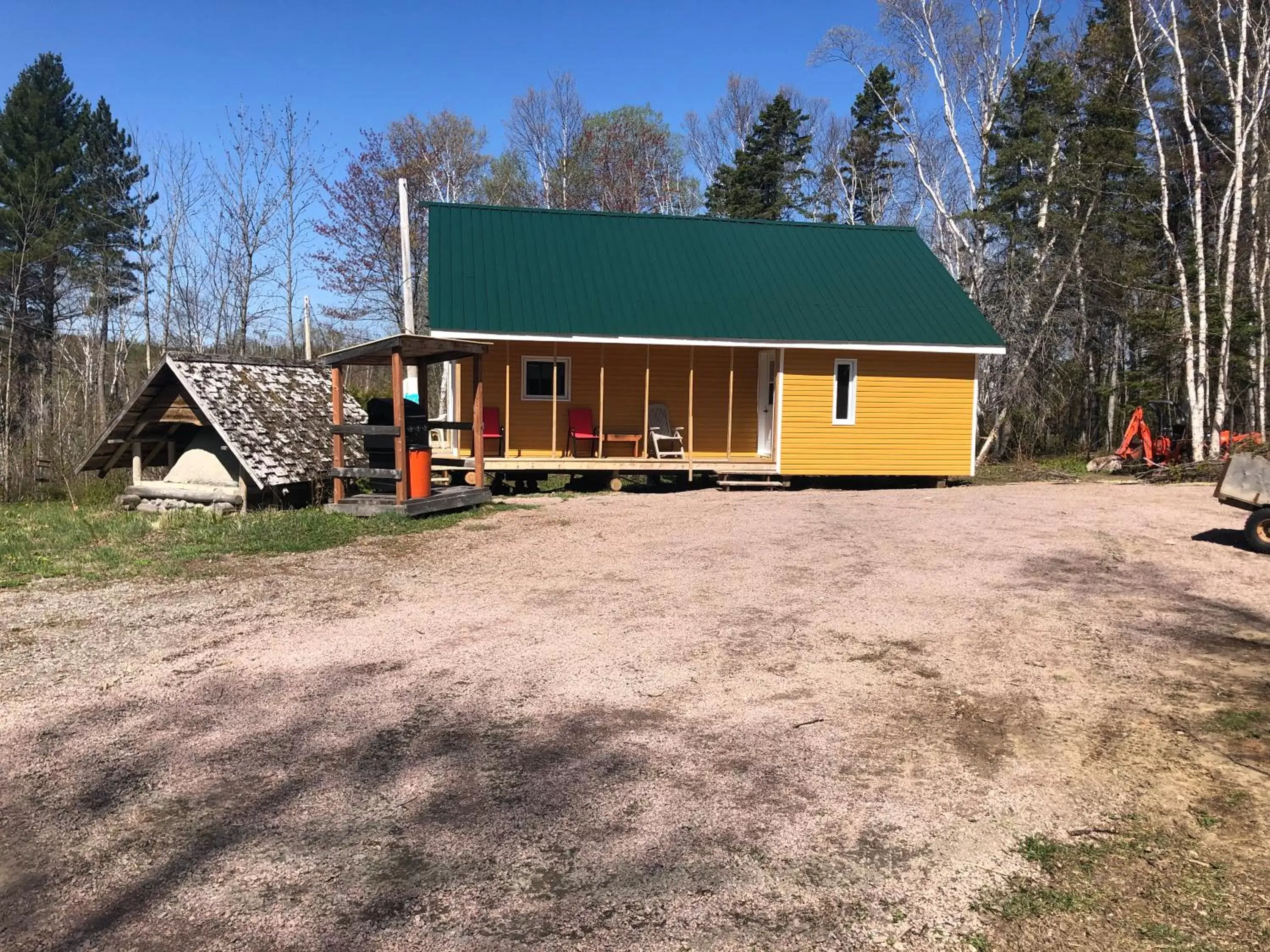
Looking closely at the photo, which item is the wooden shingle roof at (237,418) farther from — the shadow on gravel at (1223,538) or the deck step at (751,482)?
the shadow on gravel at (1223,538)

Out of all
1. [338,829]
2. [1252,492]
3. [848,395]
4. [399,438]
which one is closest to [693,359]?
[848,395]

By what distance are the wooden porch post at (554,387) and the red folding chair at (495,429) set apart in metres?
0.91

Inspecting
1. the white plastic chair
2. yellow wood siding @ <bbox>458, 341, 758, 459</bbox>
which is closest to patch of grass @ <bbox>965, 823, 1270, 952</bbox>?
yellow wood siding @ <bbox>458, 341, 758, 459</bbox>

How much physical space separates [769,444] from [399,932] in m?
14.9

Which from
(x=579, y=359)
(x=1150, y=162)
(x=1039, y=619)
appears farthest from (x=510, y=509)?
(x=1150, y=162)

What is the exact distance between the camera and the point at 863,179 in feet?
116

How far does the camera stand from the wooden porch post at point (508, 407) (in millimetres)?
16125

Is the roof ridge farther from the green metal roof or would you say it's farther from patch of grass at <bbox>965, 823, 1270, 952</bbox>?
patch of grass at <bbox>965, 823, 1270, 952</bbox>

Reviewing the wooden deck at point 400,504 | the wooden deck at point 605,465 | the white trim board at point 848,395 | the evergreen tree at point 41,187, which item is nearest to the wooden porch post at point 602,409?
the wooden deck at point 605,465

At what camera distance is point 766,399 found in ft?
56.8

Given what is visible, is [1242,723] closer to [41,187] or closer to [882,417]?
[882,417]

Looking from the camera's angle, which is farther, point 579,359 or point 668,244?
point 668,244

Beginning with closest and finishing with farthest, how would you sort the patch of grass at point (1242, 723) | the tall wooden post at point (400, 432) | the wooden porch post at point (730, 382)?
the patch of grass at point (1242, 723), the tall wooden post at point (400, 432), the wooden porch post at point (730, 382)

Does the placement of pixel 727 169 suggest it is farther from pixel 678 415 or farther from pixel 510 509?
pixel 510 509
